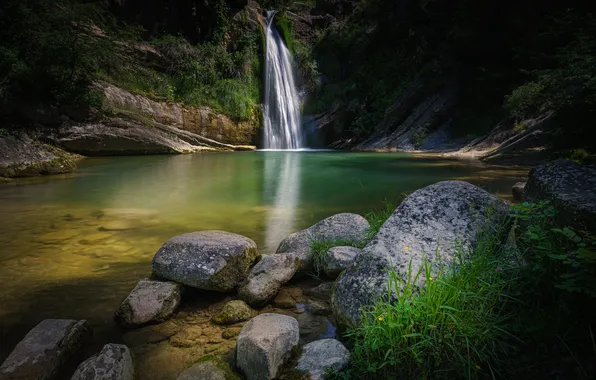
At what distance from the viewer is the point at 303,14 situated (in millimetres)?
31562

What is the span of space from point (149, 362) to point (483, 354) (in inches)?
76.3

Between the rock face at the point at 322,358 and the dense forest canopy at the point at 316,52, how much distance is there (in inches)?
447

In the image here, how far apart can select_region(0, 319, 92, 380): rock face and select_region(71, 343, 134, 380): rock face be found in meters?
0.23

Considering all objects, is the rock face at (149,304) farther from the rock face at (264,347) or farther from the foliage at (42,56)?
the foliage at (42,56)

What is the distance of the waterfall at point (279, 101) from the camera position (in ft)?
81.0

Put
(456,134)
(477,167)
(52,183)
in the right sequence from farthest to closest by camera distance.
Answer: (456,134) → (477,167) → (52,183)

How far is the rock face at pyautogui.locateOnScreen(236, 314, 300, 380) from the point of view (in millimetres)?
2037

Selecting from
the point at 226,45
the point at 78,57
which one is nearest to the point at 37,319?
the point at 78,57

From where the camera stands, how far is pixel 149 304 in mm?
2748

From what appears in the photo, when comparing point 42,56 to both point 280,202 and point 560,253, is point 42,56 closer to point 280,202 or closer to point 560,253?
point 280,202

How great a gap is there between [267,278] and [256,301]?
0.22 metres

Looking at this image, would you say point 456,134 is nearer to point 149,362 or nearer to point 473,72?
point 473,72

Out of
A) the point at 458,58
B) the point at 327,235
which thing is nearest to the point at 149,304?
the point at 327,235

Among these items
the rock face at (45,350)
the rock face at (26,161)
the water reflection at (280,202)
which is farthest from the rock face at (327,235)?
the rock face at (26,161)
